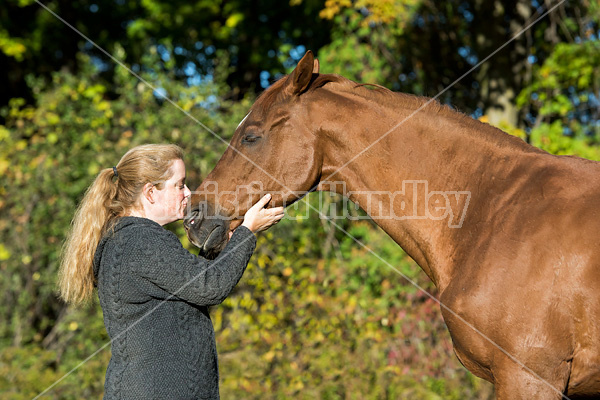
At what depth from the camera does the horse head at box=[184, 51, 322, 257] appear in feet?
9.28

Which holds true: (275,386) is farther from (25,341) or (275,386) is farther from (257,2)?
(257,2)

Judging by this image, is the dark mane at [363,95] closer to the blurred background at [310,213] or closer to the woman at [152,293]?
the woman at [152,293]

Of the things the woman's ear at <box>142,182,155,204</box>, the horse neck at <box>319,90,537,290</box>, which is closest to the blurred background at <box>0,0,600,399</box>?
the horse neck at <box>319,90,537,290</box>

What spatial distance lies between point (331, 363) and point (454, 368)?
130 centimetres

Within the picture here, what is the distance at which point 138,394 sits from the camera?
2.24 metres

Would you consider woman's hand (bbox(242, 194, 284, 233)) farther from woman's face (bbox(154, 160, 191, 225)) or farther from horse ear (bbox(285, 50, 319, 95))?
horse ear (bbox(285, 50, 319, 95))

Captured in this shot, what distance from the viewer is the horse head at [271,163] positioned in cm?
283

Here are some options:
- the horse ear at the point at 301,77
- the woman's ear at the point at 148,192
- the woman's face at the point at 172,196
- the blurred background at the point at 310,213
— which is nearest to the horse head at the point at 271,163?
the horse ear at the point at 301,77

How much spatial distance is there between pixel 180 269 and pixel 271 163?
→ 2.82 ft

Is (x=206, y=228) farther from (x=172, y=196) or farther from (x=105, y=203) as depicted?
(x=105, y=203)

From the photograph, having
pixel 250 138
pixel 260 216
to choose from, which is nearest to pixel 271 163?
pixel 250 138

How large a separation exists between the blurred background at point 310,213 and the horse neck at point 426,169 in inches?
118

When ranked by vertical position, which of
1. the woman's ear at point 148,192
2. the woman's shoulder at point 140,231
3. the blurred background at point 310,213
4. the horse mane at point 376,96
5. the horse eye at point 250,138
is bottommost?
the blurred background at point 310,213

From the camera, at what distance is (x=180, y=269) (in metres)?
2.27
